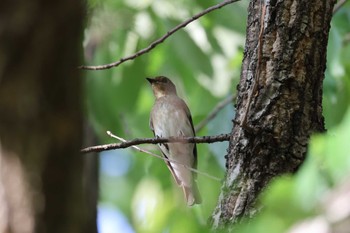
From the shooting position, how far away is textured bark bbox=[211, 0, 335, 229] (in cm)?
312

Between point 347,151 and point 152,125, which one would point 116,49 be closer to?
point 152,125

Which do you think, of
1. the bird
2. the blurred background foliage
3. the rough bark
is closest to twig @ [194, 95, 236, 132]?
the blurred background foliage

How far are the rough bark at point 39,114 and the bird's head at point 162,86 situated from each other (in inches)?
233

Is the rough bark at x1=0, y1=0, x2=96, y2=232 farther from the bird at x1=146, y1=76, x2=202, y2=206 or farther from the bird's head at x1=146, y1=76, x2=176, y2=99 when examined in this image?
the bird's head at x1=146, y1=76, x2=176, y2=99

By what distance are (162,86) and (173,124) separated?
492mm

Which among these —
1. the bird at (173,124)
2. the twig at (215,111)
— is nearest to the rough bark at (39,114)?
the twig at (215,111)

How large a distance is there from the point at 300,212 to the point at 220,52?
14.0 ft

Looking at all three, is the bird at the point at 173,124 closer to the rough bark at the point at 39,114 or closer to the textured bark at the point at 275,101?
the textured bark at the point at 275,101

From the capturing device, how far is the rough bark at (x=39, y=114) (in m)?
1.51

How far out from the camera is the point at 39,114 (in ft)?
5.09

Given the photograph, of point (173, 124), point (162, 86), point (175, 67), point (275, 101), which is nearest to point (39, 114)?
point (275, 101)

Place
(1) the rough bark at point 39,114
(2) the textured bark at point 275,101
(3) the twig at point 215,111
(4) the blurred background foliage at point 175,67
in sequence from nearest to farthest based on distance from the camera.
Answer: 1. (1) the rough bark at point 39,114
2. (2) the textured bark at point 275,101
3. (4) the blurred background foliage at point 175,67
4. (3) the twig at point 215,111

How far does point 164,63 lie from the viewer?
21.2ft

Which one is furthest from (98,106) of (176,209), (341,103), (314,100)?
(176,209)
